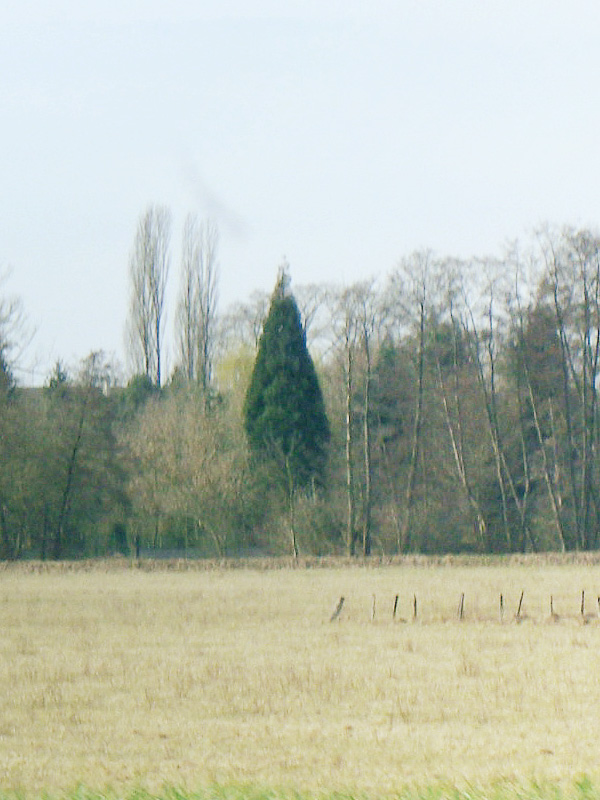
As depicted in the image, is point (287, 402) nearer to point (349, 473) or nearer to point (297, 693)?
point (349, 473)

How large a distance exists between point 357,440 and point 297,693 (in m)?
38.6

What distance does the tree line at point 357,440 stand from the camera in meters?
48.6

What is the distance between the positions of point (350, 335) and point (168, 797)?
153 feet

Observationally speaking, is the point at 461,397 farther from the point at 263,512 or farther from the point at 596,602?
the point at 596,602

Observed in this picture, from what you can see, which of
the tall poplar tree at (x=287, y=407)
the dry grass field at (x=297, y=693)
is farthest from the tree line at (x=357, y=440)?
the dry grass field at (x=297, y=693)

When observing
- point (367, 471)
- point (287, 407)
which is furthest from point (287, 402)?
point (367, 471)

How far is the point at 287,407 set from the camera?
50062mm

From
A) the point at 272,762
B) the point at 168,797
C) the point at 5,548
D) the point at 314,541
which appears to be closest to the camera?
the point at 168,797

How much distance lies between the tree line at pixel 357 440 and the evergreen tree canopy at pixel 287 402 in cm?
8

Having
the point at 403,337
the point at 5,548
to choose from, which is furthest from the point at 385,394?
the point at 5,548

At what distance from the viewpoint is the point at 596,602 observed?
2825 centimetres

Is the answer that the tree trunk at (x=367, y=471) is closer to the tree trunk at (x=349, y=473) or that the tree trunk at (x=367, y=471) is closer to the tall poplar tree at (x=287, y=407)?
the tree trunk at (x=349, y=473)

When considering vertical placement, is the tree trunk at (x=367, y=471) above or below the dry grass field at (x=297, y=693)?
above

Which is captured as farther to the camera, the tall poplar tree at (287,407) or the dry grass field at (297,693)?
the tall poplar tree at (287,407)
